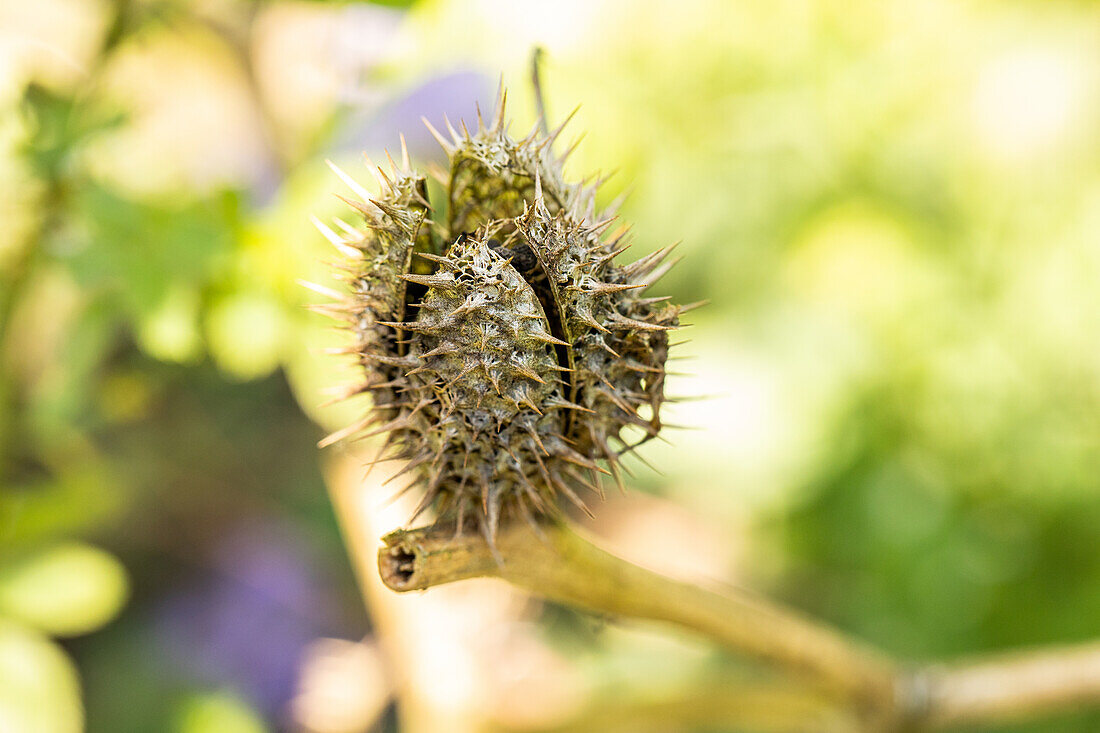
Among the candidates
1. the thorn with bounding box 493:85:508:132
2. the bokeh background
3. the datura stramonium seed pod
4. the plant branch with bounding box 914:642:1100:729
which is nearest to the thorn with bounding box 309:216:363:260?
the datura stramonium seed pod

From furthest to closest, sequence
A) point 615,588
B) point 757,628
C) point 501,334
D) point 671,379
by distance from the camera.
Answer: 1. point 671,379
2. point 757,628
3. point 615,588
4. point 501,334

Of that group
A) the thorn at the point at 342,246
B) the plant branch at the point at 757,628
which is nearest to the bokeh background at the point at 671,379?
the plant branch at the point at 757,628

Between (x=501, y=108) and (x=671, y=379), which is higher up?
(x=671, y=379)

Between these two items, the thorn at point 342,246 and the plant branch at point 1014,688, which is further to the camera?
the plant branch at point 1014,688

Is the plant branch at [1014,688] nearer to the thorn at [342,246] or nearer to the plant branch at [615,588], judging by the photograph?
the plant branch at [615,588]

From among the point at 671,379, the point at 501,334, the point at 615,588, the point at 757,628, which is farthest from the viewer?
the point at 671,379

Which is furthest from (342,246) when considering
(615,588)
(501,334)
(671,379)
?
(671,379)

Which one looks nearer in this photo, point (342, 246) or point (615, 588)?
Answer: point (342, 246)

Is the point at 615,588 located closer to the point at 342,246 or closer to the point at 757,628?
the point at 757,628
